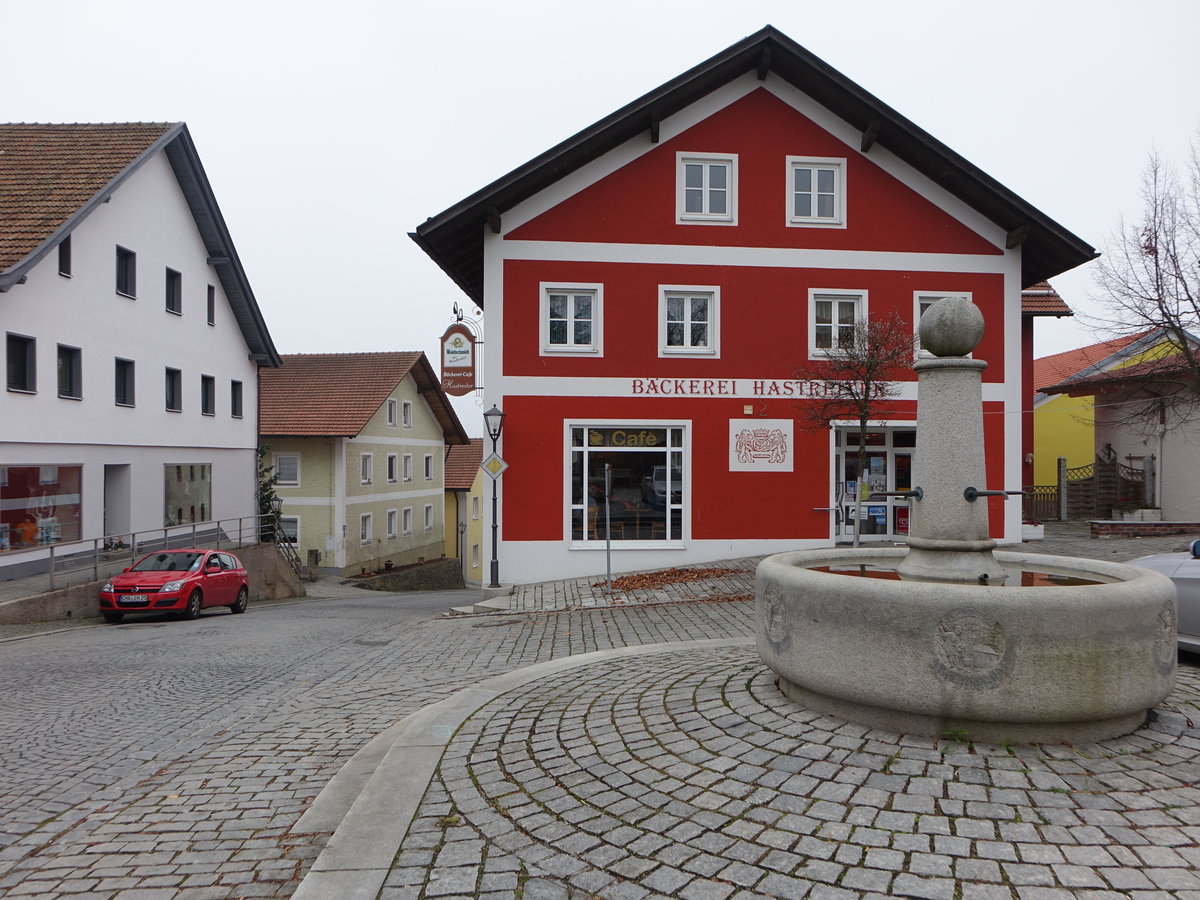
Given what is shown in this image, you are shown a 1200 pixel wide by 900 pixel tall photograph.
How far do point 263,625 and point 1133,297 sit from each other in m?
21.2

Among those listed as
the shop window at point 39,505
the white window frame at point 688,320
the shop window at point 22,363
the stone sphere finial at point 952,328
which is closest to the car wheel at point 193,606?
the shop window at point 39,505

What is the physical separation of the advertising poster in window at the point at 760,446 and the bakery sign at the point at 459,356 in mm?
6112

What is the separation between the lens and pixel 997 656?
14.6 feet

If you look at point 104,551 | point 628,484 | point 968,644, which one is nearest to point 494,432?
point 628,484

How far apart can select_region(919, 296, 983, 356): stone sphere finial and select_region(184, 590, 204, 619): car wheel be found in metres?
15.7

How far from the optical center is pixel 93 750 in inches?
252

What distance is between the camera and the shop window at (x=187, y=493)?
24406mm

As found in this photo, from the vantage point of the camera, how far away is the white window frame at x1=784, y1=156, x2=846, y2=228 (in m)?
18.7

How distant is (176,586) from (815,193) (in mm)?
15842

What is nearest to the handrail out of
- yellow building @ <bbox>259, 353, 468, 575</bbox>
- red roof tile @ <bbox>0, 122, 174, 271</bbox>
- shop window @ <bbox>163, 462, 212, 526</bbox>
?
shop window @ <bbox>163, 462, 212, 526</bbox>

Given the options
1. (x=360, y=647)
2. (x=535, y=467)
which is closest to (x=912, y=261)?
(x=535, y=467)

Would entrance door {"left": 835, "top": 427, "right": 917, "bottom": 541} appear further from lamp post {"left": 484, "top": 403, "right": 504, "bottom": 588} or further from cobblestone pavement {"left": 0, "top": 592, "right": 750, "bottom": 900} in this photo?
lamp post {"left": 484, "top": 403, "right": 504, "bottom": 588}

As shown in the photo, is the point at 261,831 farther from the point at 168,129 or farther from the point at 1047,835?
the point at 168,129

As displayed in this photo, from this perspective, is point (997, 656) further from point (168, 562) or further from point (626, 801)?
point (168, 562)
